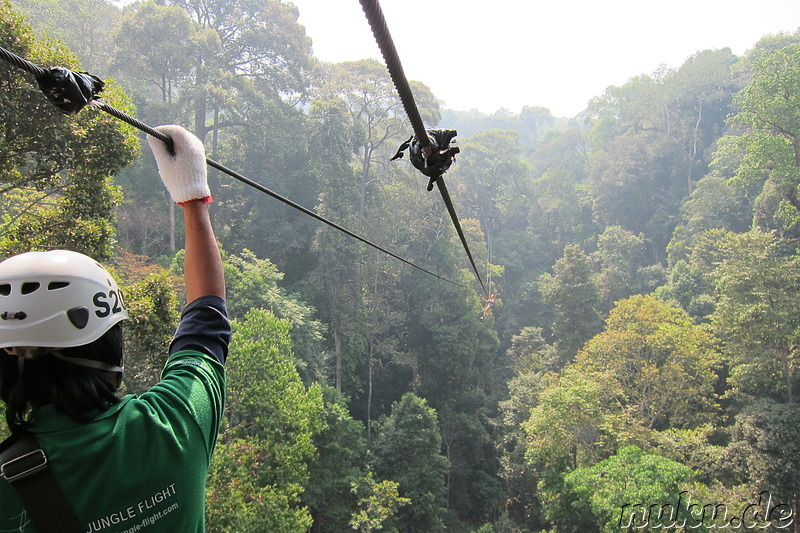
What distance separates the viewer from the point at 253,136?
16031 millimetres

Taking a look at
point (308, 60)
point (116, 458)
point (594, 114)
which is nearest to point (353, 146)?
point (308, 60)

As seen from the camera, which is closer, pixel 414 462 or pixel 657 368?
pixel 414 462

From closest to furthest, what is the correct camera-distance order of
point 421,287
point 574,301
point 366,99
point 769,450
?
point 769,450
point 421,287
point 574,301
point 366,99

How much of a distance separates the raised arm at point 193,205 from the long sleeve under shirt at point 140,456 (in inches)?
5.8

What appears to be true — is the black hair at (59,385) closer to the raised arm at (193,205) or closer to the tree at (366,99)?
the raised arm at (193,205)

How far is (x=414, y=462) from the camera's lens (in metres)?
10.0

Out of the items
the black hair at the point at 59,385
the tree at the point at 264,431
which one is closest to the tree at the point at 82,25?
the tree at the point at 264,431

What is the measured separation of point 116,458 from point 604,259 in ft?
68.3

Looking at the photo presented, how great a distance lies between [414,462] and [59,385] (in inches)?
403

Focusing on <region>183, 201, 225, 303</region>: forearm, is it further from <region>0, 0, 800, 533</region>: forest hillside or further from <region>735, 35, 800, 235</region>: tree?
<region>735, 35, 800, 235</region>: tree

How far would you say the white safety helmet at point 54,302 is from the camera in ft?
2.21

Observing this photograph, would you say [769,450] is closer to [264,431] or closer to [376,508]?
[376,508]

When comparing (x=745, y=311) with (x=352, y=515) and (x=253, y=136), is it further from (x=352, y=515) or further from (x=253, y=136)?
(x=253, y=136)
